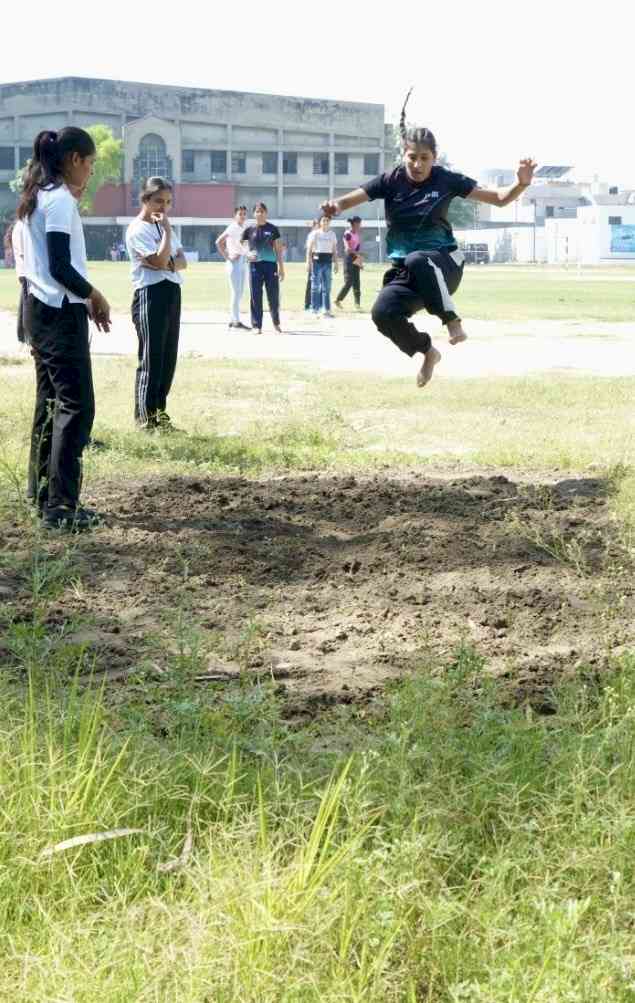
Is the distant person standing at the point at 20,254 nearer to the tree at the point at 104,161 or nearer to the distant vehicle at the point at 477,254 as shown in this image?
the tree at the point at 104,161

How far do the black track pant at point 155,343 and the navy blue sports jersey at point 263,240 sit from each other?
1220 cm

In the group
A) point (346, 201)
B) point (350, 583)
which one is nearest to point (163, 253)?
point (346, 201)

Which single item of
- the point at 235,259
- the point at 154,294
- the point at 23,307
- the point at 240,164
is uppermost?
the point at 240,164

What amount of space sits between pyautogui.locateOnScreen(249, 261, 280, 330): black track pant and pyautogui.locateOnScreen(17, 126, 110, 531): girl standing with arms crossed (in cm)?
1583

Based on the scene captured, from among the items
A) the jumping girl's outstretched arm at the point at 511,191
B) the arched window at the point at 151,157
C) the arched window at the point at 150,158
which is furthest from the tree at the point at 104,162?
the jumping girl's outstretched arm at the point at 511,191

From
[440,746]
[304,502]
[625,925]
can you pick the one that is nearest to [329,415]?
[304,502]

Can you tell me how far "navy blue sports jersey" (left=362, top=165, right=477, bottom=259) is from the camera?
9.20 meters

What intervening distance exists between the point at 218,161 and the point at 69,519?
113 m

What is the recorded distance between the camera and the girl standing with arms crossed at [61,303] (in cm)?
707

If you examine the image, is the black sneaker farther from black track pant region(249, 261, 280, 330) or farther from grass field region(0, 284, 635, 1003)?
black track pant region(249, 261, 280, 330)

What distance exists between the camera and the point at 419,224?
9289 mm

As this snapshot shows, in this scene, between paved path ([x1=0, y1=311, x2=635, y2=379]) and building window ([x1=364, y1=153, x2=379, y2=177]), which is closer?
paved path ([x1=0, y1=311, x2=635, y2=379])

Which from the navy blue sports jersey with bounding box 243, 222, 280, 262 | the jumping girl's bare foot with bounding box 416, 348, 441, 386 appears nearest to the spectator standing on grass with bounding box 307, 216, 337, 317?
the navy blue sports jersey with bounding box 243, 222, 280, 262

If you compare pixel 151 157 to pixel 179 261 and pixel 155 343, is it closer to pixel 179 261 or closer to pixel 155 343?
pixel 179 261
